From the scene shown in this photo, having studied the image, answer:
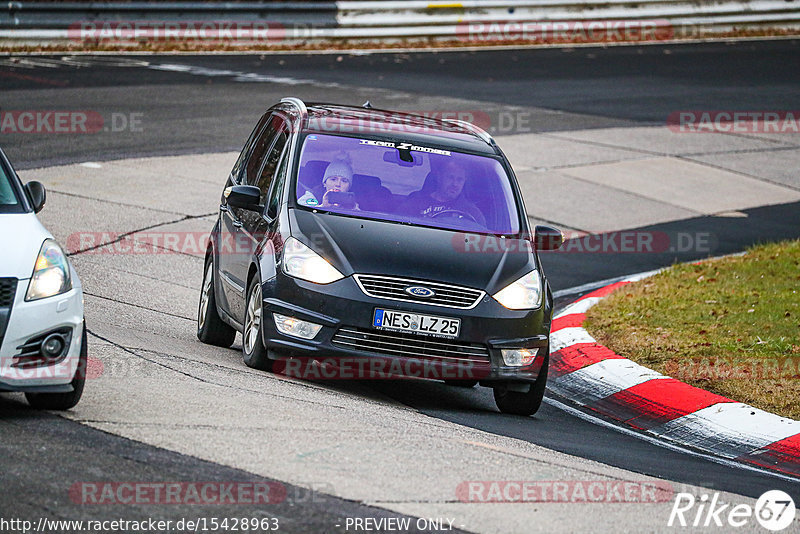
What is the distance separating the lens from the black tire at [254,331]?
821cm

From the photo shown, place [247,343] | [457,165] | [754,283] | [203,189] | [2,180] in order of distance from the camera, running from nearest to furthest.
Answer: [2,180] < [247,343] < [457,165] < [754,283] < [203,189]

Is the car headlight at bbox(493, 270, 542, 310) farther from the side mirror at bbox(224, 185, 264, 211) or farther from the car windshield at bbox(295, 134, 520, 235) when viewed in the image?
the side mirror at bbox(224, 185, 264, 211)

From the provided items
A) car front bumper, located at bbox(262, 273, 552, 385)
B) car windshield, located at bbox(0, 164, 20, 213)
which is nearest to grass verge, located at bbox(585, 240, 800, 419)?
car front bumper, located at bbox(262, 273, 552, 385)

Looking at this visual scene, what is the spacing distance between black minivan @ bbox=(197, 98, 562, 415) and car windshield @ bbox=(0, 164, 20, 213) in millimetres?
1650

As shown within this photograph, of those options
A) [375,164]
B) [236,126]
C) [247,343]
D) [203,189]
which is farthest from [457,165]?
[236,126]

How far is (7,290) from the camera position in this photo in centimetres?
629

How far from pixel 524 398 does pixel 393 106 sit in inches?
504

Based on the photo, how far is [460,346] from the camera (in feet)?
26.2

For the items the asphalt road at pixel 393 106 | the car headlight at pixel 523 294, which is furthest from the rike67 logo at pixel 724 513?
the car headlight at pixel 523 294

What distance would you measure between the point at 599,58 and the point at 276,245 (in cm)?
2106

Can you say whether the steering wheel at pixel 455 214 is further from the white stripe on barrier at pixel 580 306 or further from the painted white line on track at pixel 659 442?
the white stripe on barrier at pixel 580 306

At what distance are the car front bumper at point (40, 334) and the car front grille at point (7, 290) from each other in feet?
0.06

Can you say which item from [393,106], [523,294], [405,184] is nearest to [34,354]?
[523,294]

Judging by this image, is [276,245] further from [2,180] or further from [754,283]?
[754,283]
